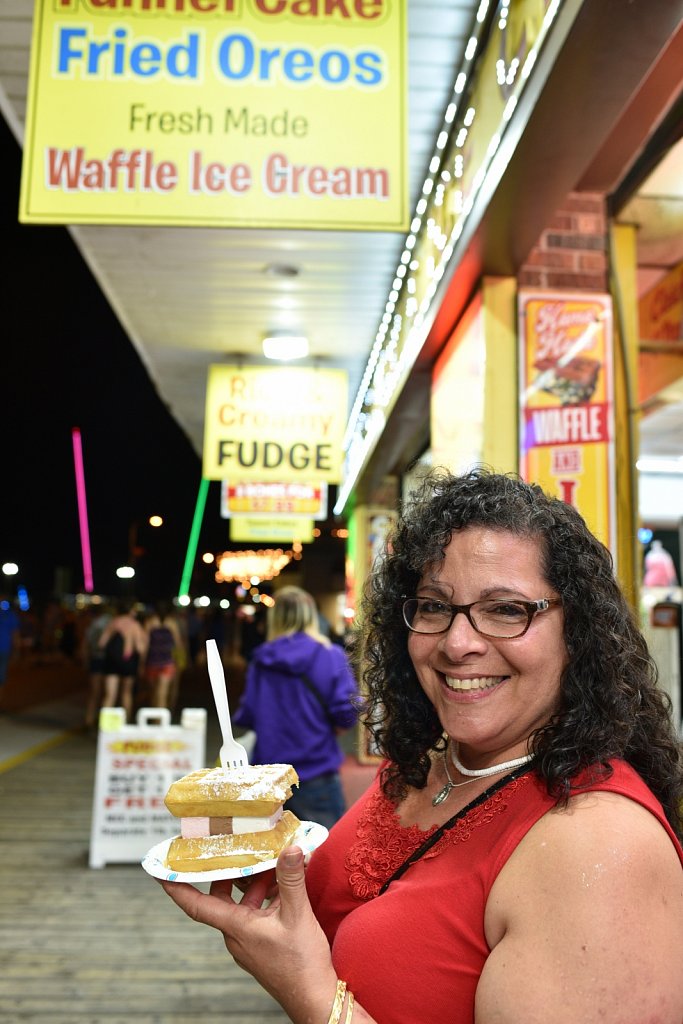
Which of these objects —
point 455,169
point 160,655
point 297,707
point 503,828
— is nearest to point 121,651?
point 160,655

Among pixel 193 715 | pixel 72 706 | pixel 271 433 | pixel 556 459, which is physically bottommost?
pixel 72 706

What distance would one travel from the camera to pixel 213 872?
1619 millimetres

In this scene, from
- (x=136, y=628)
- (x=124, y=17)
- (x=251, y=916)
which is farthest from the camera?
(x=136, y=628)

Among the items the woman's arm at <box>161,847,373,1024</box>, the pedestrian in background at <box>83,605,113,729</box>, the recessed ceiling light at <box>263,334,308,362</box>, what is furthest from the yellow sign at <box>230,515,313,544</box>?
the woman's arm at <box>161,847,373,1024</box>

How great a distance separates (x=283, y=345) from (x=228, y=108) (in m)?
5.02

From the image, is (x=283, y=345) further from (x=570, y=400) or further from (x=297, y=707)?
(x=570, y=400)

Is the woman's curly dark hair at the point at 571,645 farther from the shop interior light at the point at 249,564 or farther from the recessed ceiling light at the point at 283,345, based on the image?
the shop interior light at the point at 249,564

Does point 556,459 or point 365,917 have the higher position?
point 556,459

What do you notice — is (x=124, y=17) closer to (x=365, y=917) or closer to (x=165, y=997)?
(x=365, y=917)

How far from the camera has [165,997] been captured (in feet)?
14.7

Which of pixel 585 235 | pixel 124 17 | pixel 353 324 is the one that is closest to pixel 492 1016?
pixel 124 17

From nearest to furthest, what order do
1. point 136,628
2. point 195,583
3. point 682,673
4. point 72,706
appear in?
1. point 682,673
2. point 136,628
3. point 72,706
4. point 195,583

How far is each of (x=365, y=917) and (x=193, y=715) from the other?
18.3ft

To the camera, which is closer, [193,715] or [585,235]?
[585,235]
